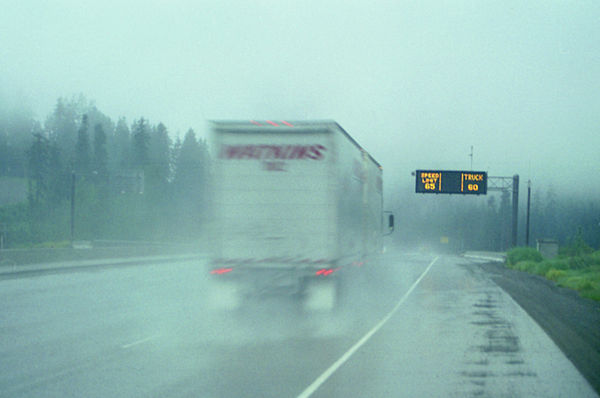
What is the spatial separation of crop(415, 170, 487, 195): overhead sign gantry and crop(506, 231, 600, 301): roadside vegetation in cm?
612

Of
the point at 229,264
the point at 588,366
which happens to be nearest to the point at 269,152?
the point at 229,264

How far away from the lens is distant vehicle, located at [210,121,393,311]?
14258 millimetres

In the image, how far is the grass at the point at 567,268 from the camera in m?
24.4

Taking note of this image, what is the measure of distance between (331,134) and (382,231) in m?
11.4

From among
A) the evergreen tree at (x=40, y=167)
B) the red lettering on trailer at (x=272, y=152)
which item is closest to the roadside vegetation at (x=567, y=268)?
the red lettering on trailer at (x=272, y=152)

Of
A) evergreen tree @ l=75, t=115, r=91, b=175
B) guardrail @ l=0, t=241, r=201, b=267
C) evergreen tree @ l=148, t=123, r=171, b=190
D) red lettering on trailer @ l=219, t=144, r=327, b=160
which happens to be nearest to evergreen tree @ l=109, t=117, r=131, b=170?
evergreen tree @ l=148, t=123, r=171, b=190

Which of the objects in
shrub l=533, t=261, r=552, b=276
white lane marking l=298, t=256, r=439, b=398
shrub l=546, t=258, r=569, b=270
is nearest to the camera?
white lane marking l=298, t=256, r=439, b=398

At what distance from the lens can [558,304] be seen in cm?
1922

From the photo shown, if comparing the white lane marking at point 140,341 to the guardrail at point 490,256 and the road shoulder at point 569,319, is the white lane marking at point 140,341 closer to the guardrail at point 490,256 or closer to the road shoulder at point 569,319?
the road shoulder at point 569,319

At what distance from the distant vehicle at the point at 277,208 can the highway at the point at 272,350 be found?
953 mm

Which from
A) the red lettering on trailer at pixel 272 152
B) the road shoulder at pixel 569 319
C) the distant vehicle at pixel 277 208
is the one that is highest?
the red lettering on trailer at pixel 272 152

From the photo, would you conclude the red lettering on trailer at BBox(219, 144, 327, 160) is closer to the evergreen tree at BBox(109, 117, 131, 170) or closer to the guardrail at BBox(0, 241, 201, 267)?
the guardrail at BBox(0, 241, 201, 267)

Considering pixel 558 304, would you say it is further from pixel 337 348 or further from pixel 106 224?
pixel 106 224

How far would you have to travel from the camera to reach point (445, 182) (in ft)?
167
